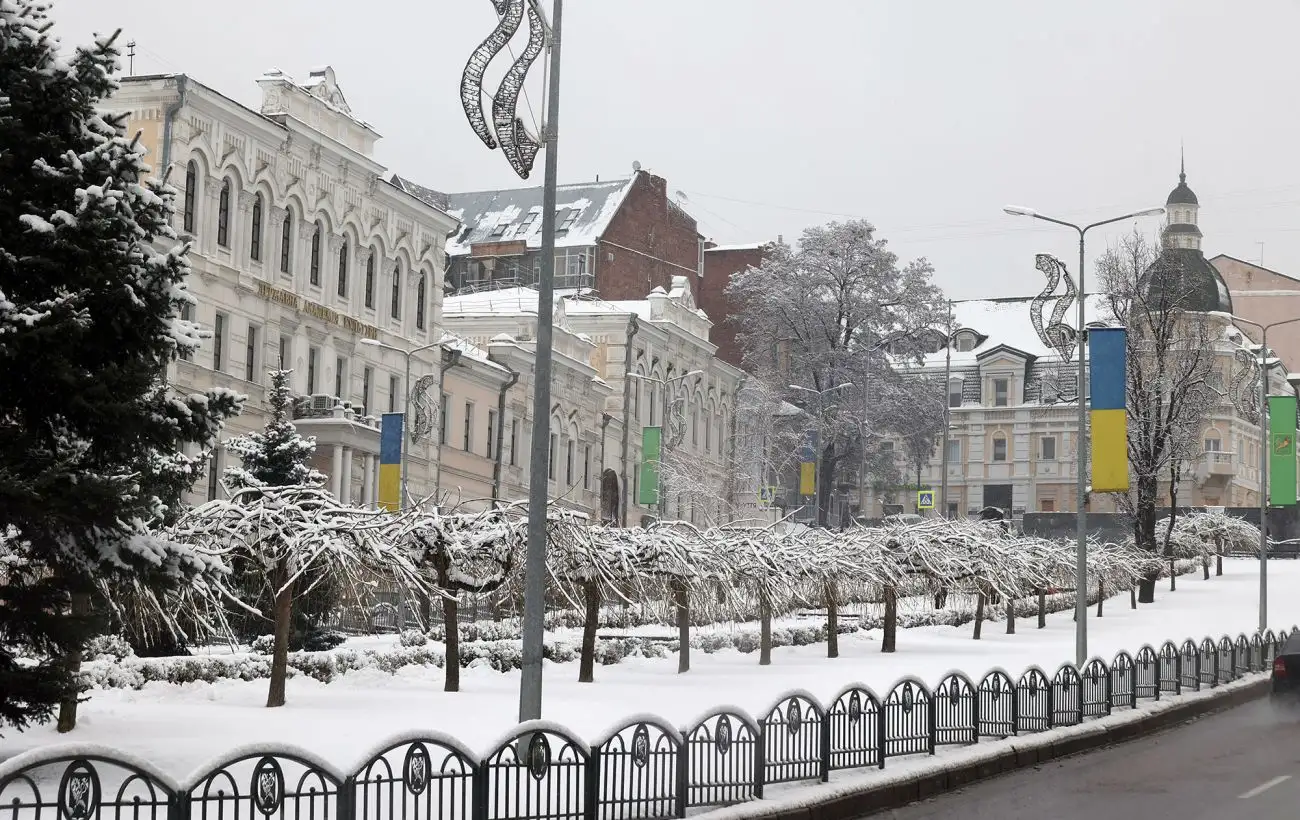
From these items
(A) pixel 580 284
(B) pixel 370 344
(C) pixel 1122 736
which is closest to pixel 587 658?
(C) pixel 1122 736

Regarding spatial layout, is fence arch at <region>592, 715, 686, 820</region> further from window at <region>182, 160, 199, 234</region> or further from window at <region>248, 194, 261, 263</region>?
window at <region>248, 194, 261, 263</region>

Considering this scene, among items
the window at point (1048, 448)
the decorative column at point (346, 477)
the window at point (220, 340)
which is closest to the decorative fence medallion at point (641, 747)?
the window at point (220, 340)

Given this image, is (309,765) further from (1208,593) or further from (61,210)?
(1208,593)

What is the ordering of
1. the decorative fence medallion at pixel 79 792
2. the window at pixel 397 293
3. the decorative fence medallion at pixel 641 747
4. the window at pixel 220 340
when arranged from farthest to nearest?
the window at pixel 397 293 → the window at pixel 220 340 → the decorative fence medallion at pixel 641 747 → the decorative fence medallion at pixel 79 792

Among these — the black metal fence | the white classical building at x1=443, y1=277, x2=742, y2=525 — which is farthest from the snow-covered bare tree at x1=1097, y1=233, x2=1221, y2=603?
the black metal fence

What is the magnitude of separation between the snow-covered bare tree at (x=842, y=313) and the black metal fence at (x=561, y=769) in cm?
4935

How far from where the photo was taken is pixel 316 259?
5297 centimetres

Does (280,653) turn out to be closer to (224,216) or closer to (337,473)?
(337,473)

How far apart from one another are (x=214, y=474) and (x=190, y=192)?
7.62 meters

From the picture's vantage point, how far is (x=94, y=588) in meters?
15.8

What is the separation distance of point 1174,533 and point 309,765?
64.7 m

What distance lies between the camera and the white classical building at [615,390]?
226ft

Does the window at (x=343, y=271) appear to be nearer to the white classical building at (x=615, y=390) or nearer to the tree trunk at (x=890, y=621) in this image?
the white classical building at (x=615, y=390)

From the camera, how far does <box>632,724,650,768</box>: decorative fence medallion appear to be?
13.6 metres
